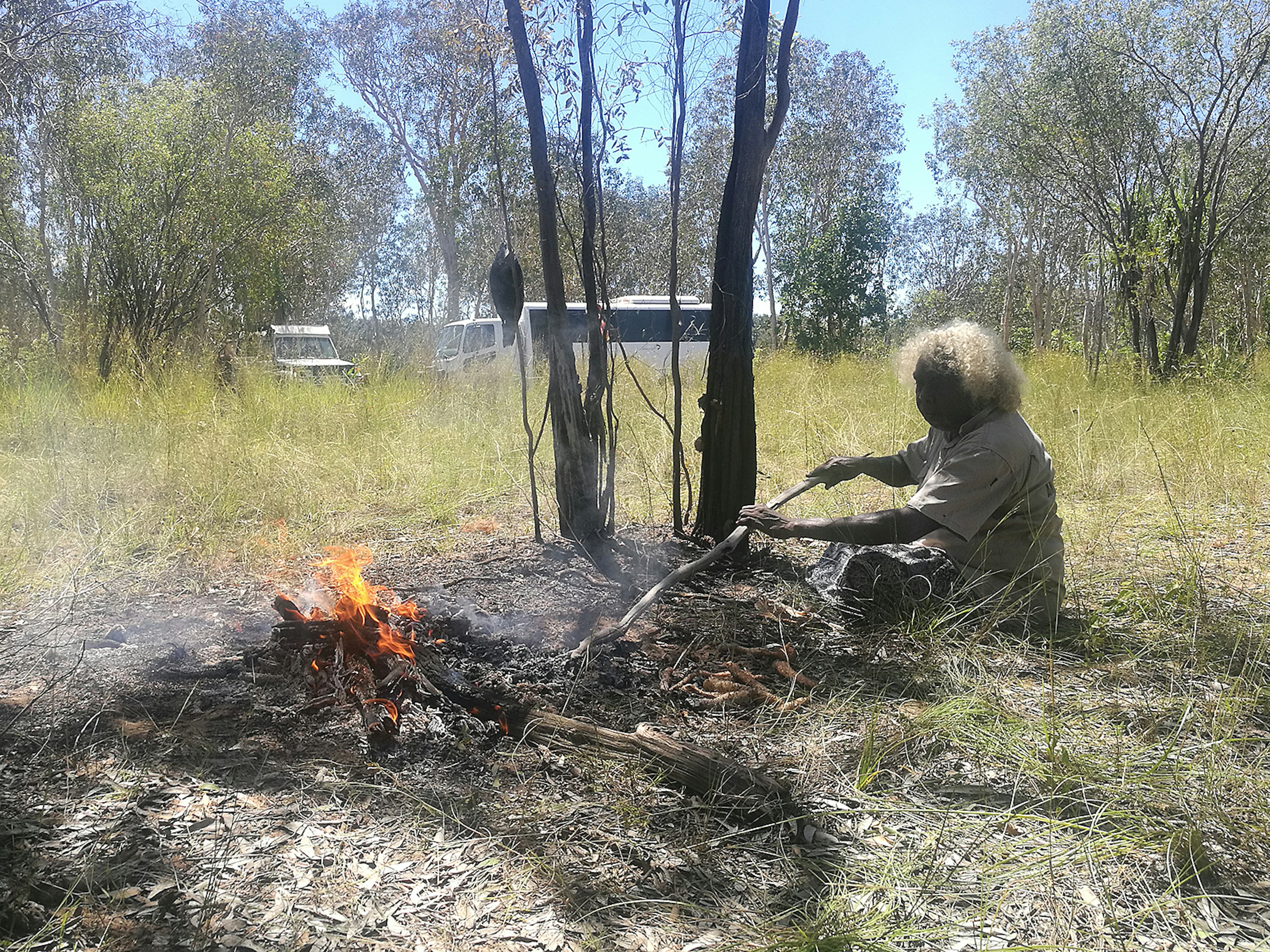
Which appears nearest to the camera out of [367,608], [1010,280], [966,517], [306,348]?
[367,608]

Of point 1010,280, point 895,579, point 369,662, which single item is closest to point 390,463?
point 369,662

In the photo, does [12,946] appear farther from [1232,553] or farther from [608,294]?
[1232,553]

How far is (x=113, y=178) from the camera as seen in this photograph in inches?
412

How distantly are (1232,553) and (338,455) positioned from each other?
18.5 feet

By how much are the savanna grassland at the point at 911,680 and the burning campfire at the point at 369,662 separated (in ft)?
0.99

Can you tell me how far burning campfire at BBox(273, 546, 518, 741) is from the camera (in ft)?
8.07

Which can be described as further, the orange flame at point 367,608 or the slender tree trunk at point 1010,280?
the slender tree trunk at point 1010,280

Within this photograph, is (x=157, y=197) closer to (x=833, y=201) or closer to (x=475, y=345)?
(x=475, y=345)

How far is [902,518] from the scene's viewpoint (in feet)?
9.70

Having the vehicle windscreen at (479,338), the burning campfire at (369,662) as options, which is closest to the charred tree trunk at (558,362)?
the burning campfire at (369,662)

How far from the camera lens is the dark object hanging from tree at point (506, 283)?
3963mm

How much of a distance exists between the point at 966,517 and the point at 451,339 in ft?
43.9

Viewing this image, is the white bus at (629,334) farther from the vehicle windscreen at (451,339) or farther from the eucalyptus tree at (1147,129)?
the eucalyptus tree at (1147,129)

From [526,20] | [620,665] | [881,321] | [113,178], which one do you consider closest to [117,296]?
[113,178]
